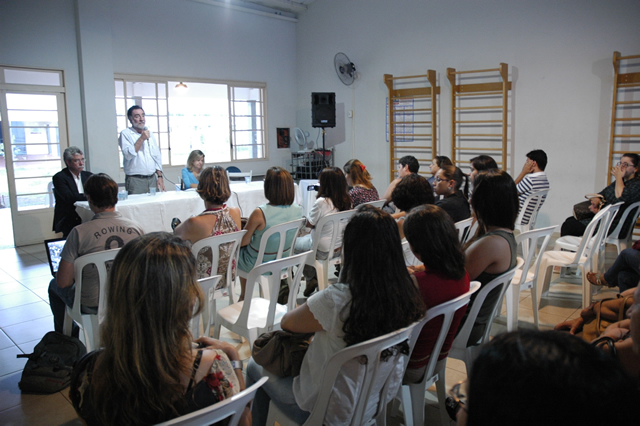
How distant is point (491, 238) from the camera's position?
2102mm

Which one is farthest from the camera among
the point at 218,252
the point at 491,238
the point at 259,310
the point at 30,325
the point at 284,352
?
A: the point at 30,325

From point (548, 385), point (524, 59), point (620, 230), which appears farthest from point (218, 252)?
point (524, 59)

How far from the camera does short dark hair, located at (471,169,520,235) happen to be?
2195 mm

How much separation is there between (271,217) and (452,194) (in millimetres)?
1417

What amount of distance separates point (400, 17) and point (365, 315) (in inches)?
263

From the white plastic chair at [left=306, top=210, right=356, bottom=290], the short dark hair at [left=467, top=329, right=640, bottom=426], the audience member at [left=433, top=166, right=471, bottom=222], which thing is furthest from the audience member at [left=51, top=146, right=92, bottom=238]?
the short dark hair at [left=467, top=329, right=640, bottom=426]

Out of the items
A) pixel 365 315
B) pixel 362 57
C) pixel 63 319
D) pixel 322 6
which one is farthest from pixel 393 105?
pixel 365 315

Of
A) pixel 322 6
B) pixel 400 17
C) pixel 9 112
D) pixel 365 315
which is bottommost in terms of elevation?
pixel 365 315

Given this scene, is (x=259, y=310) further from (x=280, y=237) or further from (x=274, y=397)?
(x=274, y=397)

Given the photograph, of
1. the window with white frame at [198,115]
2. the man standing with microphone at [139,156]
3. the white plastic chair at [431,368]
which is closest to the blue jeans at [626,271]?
the white plastic chair at [431,368]

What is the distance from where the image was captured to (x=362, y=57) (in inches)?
304

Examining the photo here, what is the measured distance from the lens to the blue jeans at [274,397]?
160 centimetres

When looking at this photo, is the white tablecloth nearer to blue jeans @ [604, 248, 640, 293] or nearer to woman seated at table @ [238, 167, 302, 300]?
woman seated at table @ [238, 167, 302, 300]

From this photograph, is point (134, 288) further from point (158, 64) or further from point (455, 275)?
point (158, 64)
